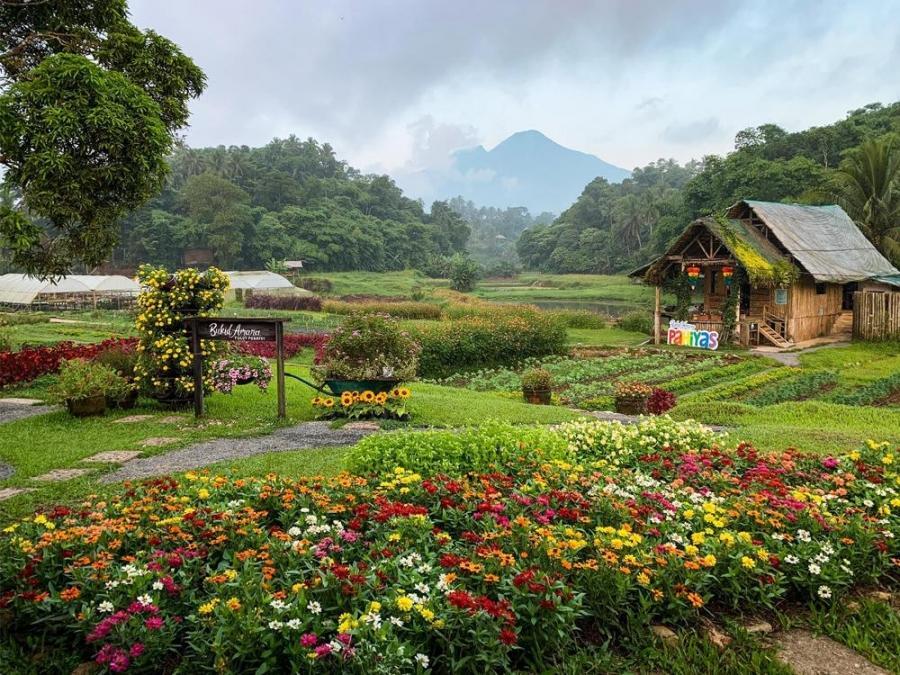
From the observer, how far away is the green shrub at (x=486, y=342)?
19078 mm

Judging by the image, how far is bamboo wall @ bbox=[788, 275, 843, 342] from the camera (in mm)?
22281

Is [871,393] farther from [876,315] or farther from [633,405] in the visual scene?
[876,315]

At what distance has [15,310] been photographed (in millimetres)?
36188

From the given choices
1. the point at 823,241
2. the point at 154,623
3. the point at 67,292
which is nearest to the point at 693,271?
the point at 823,241

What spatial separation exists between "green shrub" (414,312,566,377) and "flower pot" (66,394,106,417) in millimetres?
10008

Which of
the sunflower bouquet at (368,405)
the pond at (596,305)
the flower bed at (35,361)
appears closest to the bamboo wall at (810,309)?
the pond at (596,305)

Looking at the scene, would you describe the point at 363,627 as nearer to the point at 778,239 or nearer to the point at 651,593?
the point at 651,593

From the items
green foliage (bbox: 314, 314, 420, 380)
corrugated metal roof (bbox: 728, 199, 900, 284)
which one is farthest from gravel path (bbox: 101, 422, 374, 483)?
corrugated metal roof (bbox: 728, 199, 900, 284)

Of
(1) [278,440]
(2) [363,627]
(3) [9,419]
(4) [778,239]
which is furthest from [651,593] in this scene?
(4) [778,239]

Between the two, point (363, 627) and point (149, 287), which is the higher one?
point (149, 287)

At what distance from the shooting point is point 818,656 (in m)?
3.12

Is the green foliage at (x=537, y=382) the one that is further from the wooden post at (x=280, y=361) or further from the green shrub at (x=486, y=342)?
the green shrub at (x=486, y=342)

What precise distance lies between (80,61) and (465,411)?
706 centimetres

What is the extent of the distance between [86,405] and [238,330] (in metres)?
2.45
